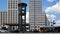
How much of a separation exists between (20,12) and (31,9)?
3518 centimetres

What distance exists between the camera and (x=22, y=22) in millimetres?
56281

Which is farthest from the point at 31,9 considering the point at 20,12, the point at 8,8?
the point at 20,12

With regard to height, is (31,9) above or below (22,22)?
above

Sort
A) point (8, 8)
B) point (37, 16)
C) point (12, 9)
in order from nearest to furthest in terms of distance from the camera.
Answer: point (12, 9), point (8, 8), point (37, 16)

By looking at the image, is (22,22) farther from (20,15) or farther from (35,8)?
(35,8)

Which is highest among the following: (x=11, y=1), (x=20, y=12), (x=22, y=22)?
(x=11, y=1)

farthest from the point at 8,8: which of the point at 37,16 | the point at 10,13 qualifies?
the point at 37,16

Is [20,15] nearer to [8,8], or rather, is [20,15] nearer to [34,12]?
[8,8]

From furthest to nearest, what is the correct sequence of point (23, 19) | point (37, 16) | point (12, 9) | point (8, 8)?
point (37, 16) → point (8, 8) → point (12, 9) → point (23, 19)

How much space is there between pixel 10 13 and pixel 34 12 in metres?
21.5

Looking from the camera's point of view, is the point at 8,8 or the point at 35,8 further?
the point at 35,8

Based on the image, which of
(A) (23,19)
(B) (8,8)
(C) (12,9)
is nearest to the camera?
(A) (23,19)

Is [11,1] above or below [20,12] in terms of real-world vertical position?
above

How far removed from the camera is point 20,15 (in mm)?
54562
